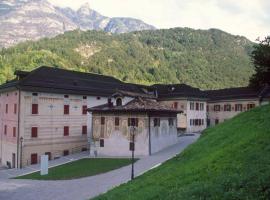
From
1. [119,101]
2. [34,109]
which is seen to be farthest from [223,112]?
[34,109]

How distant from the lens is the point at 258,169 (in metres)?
12.6

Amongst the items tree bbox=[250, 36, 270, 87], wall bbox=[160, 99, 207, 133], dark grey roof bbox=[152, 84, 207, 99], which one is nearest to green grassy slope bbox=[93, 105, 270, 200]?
tree bbox=[250, 36, 270, 87]

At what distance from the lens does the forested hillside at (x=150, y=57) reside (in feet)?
455

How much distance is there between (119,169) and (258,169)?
21.2m

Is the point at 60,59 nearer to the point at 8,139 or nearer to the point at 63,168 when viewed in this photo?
the point at 8,139

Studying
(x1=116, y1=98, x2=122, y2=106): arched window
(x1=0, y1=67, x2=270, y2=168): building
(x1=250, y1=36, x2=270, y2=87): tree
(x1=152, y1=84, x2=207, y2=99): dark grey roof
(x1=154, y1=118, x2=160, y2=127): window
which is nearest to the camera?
(x1=250, y1=36, x2=270, y2=87): tree

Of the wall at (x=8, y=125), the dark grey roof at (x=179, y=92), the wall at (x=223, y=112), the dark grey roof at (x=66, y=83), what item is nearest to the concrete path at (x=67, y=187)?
the wall at (x=8, y=125)

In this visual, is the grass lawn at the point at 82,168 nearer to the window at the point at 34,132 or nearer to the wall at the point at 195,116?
the window at the point at 34,132

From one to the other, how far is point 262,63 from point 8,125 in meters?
32.4

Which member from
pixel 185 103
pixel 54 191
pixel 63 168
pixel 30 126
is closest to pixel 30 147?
pixel 30 126

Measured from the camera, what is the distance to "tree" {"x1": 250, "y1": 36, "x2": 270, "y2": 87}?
111 ft

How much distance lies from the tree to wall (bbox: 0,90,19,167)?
91.9 feet

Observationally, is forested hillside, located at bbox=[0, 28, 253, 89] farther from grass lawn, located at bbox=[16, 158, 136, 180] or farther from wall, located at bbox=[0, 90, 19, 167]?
grass lawn, located at bbox=[16, 158, 136, 180]

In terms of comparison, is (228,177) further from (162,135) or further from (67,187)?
(162,135)
